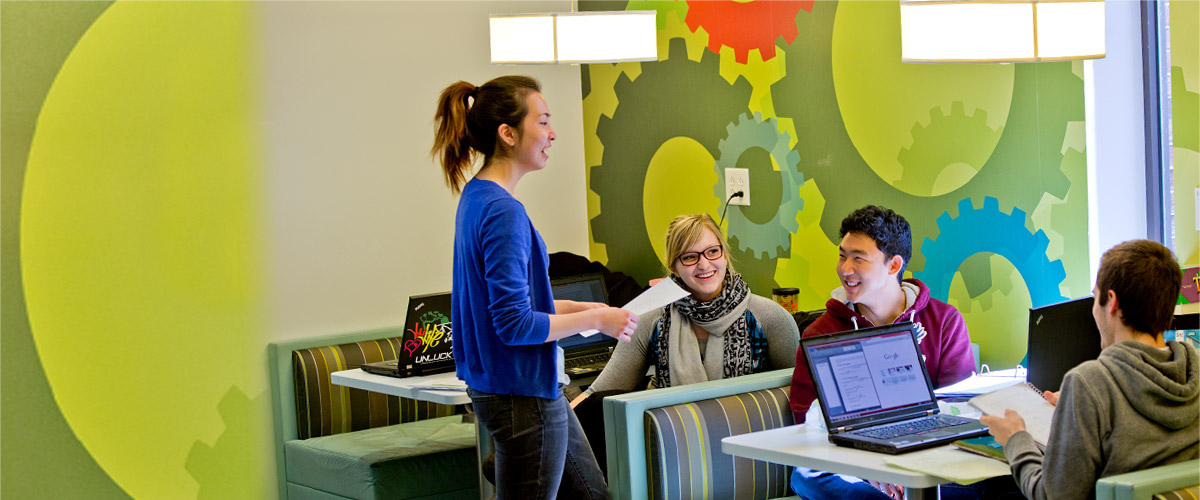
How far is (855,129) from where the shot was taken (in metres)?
3.93

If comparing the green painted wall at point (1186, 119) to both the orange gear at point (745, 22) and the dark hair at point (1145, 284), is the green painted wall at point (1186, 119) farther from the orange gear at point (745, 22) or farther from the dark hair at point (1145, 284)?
the orange gear at point (745, 22)

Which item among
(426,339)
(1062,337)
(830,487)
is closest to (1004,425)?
(1062,337)

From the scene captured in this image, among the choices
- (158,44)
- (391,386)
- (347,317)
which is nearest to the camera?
(391,386)

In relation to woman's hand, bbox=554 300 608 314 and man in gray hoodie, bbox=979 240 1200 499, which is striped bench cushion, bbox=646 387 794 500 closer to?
woman's hand, bbox=554 300 608 314

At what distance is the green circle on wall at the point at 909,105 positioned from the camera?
3496 mm

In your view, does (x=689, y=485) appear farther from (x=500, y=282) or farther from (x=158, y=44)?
(x=158, y=44)

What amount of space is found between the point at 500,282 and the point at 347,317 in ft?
8.54

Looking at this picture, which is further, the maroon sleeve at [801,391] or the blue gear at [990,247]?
the blue gear at [990,247]

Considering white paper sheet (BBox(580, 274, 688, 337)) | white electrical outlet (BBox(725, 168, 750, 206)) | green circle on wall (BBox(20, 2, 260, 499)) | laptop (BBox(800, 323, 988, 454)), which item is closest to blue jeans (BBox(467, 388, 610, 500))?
white paper sheet (BBox(580, 274, 688, 337))

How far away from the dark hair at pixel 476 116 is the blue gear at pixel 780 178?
1.80 metres

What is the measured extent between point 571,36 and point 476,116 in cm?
153

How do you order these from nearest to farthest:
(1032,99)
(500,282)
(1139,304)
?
1. (1139,304)
2. (500,282)
3. (1032,99)

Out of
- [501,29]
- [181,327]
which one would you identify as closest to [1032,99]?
[501,29]

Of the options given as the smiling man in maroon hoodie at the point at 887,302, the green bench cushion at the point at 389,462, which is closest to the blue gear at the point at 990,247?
the smiling man in maroon hoodie at the point at 887,302
